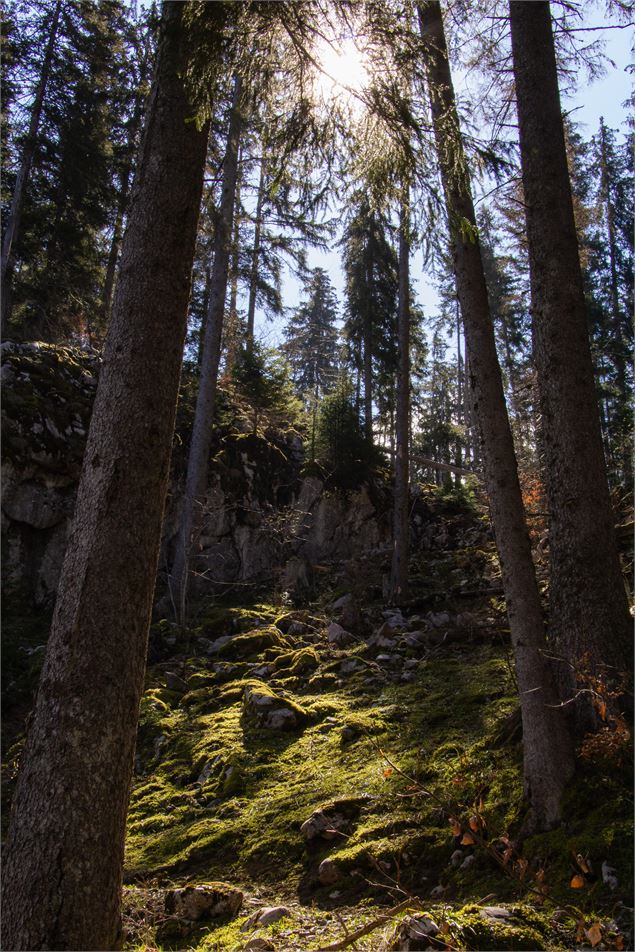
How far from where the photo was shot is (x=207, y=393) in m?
13.1

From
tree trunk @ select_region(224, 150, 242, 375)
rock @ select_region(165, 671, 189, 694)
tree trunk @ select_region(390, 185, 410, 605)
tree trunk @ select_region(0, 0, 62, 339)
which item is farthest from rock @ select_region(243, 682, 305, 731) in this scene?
tree trunk @ select_region(0, 0, 62, 339)

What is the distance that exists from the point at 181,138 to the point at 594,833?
5.01 m

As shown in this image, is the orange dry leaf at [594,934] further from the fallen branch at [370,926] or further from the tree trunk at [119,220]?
the tree trunk at [119,220]

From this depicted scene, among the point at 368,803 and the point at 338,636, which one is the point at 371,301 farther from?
the point at 368,803

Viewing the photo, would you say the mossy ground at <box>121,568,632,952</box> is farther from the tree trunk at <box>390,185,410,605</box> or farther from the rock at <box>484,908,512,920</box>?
the tree trunk at <box>390,185,410,605</box>

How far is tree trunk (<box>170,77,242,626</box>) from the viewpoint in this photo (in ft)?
38.6

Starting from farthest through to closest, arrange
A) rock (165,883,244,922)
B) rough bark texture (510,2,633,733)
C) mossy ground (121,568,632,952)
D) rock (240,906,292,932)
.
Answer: rough bark texture (510,2,633,733) → rock (165,883,244,922) → rock (240,906,292,932) → mossy ground (121,568,632,952)

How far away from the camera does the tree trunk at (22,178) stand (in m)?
15.9

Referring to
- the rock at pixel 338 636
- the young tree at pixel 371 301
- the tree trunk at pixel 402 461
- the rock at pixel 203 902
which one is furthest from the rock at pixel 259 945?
the young tree at pixel 371 301

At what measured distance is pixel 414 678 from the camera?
765 centimetres

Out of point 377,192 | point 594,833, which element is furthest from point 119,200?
point 594,833

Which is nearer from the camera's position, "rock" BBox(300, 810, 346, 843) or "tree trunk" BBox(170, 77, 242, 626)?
"rock" BBox(300, 810, 346, 843)

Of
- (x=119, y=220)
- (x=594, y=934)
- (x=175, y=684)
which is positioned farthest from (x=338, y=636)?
(x=119, y=220)

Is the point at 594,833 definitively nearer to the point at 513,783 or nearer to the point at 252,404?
the point at 513,783
